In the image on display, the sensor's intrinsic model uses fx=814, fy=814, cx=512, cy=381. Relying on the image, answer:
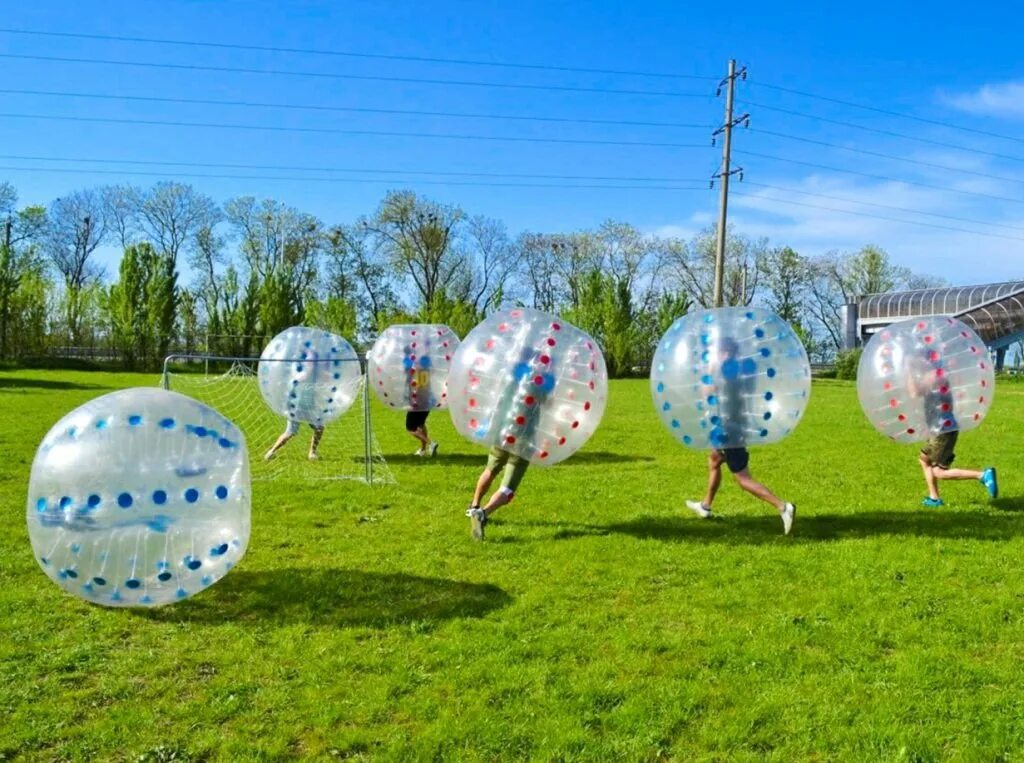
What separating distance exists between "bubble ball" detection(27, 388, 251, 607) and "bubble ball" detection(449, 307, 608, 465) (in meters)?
2.61

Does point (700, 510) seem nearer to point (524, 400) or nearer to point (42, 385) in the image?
point (524, 400)

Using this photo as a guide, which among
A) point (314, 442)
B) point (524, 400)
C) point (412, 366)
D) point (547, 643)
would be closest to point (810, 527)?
point (524, 400)

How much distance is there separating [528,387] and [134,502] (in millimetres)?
3443

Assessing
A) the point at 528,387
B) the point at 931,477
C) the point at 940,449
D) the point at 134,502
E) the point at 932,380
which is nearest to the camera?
the point at 134,502

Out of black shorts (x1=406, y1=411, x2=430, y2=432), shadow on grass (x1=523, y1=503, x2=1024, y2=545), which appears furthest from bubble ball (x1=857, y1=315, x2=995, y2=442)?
black shorts (x1=406, y1=411, x2=430, y2=432)

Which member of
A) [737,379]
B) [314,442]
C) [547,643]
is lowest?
[547,643]

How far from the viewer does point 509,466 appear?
7.57 m

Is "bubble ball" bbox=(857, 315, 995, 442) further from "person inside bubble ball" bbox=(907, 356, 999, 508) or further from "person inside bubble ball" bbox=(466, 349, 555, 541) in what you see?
"person inside bubble ball" bbox=(466, 349, 555, 541)

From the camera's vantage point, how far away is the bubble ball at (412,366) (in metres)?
12.7

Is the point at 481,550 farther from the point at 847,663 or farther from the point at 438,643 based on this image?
the point at 847,663

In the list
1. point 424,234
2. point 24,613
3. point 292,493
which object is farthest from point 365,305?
point 24,613

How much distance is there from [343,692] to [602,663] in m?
1.50

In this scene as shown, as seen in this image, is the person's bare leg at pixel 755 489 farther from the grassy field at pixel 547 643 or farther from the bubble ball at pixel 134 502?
the bubble ball at pixel 134 502

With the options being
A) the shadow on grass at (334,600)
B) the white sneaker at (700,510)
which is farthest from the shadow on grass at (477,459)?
the shadow on grass at (334,600)
